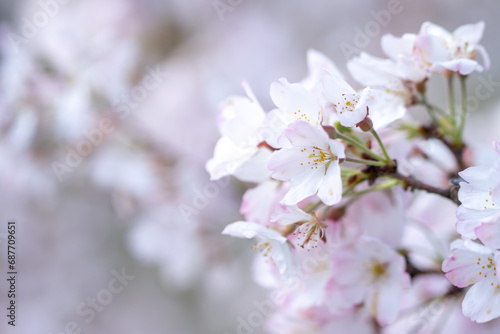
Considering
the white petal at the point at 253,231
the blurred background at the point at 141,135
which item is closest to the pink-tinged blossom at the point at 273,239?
the white petal at the point at 253,231

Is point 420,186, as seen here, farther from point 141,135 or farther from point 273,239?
point 141,135

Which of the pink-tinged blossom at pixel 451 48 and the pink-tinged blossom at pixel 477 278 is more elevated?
the pink-tinged blossom at pixel 451 48

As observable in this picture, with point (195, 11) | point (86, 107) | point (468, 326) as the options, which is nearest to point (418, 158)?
point (468, 326)

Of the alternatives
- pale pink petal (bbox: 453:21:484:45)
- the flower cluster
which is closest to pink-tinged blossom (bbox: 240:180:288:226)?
the flower cluster

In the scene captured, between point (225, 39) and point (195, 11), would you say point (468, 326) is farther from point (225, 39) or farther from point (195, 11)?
point (195, 11)

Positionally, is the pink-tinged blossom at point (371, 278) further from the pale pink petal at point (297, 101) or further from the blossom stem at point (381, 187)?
the pale pink petal at point (297, 101)

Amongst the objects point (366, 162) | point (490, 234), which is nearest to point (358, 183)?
point (366, 162)
